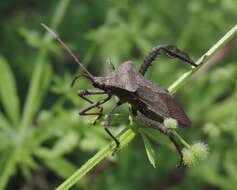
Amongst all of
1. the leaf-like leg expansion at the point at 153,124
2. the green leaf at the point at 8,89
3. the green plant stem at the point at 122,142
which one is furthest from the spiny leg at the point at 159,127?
the green leaf at the point at 8,89

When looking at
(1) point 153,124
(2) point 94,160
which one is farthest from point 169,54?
(2) point 94,160

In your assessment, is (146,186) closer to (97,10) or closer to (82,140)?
(82,140)

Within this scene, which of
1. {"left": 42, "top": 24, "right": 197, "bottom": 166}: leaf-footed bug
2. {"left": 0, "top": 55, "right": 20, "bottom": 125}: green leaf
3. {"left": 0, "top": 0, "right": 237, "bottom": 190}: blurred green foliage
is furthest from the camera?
{"left": 0, "top": 55, "right": 20, "bottom": 125}: green leaf

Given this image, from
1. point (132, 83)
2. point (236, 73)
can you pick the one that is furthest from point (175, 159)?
point (132, 83)

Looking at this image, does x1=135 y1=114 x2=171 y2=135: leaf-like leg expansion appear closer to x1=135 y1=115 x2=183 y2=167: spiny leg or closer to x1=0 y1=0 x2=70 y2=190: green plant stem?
x1=135 y1=115 x2=183 y2=167: spiny leg

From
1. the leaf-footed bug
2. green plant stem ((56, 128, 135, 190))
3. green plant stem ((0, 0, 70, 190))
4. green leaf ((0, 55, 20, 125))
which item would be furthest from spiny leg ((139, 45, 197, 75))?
green leaf ((0, 55, 20, 125))

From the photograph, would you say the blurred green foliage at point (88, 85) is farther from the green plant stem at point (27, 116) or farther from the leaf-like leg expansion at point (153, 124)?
the leaf-like leg expansion at point (153, 124)
